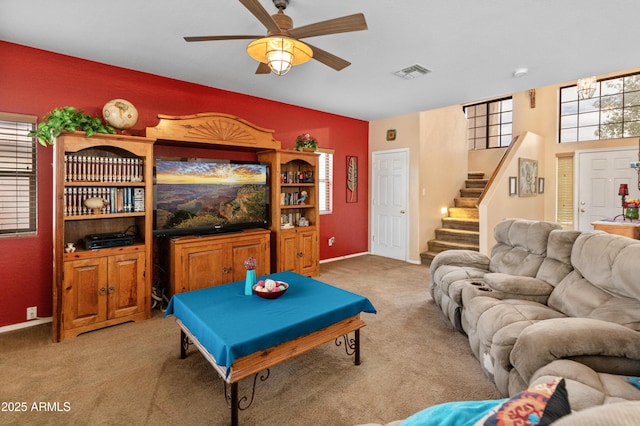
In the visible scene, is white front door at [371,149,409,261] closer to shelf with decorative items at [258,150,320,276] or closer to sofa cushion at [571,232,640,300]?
shelf with decorative items at [258,150,320,276]

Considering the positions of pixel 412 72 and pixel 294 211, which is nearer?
pixel 412 72

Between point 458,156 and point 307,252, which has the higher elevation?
point 458,156

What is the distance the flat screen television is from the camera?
3.57 m

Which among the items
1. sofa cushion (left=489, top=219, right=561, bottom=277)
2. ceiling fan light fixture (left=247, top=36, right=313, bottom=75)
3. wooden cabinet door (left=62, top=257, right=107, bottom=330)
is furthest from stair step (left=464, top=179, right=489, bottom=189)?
wooden cabinet door (left=62, top=257, right=107, bottom=330)

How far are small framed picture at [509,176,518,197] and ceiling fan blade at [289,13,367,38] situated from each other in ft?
16.6

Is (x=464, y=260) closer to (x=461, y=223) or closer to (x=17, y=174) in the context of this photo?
(x=461, y=223)

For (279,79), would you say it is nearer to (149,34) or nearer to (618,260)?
(149,34)

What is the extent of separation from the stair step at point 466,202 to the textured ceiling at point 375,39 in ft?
9.04

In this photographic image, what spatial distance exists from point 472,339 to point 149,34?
144 inches

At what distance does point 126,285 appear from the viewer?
3209mm

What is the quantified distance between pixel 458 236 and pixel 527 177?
2.03 meters

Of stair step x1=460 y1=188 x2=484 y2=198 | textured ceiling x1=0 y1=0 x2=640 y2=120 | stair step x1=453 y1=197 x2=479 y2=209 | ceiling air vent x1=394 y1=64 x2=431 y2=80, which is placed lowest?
stair step x1=453 y1=197 x2=479 y2=209

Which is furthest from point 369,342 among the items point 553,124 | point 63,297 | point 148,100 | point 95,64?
point 553,124

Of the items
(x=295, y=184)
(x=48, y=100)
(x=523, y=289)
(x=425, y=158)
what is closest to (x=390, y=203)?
(x=425, y=158)
